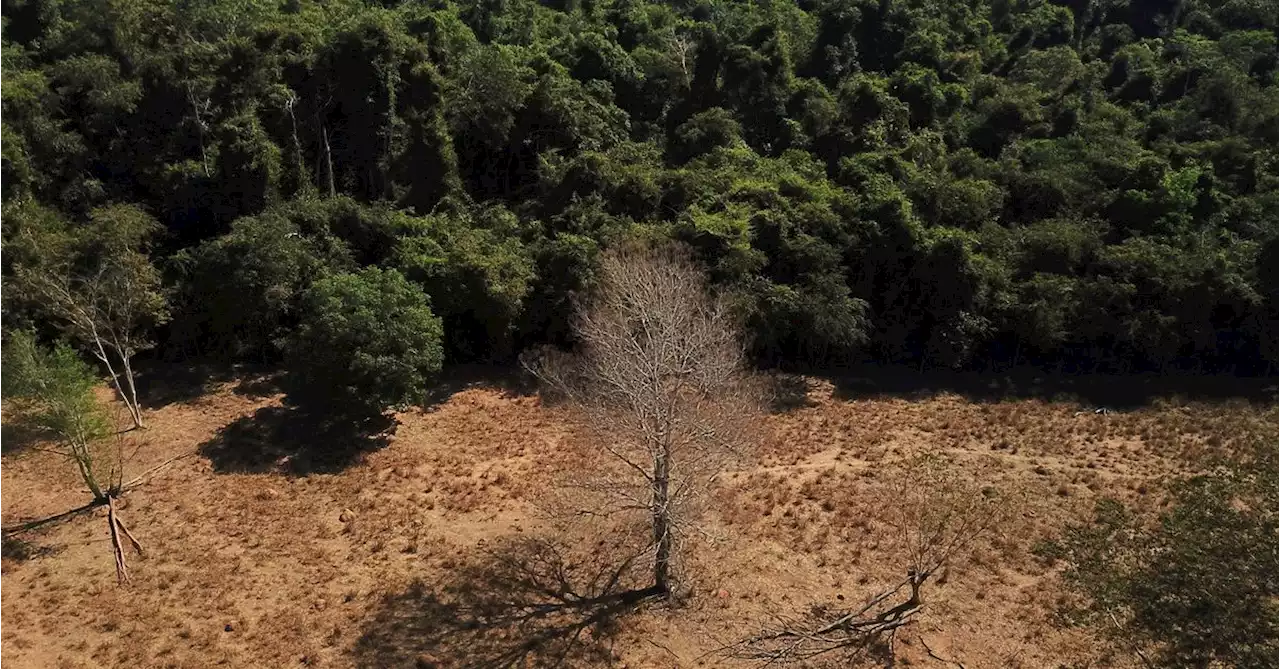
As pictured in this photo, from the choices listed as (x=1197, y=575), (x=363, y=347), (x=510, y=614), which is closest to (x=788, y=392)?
(x=1197, y=575)

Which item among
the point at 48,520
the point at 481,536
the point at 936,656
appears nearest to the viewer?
the point at 936,656

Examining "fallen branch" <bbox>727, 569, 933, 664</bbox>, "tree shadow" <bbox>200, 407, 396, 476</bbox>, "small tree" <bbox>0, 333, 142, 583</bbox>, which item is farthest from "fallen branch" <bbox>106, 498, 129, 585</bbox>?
"fallen branch" <bbox>727, 569, 933, 664</bbox>

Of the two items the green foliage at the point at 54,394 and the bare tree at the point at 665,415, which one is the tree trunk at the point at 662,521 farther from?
the green foliage at the point at 54,394

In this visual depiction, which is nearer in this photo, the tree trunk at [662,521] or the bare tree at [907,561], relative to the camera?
the tree trunk at [662,521]

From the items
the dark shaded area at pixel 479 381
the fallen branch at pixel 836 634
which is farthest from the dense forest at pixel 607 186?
the fallen branch at pixel 836 634

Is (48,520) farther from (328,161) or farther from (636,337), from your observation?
(328,161)

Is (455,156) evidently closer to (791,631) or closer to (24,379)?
(24,379)
